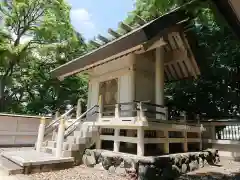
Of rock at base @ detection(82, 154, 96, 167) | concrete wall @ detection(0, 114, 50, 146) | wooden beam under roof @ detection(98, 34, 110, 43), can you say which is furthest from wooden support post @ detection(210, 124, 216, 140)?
concrete wall @ detection(0, 114, 50, 146)

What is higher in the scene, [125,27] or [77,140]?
[125,27]

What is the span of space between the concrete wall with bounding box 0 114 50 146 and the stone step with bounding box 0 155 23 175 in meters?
3.99

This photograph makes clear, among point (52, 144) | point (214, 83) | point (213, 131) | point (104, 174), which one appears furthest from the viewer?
point (214, 83)

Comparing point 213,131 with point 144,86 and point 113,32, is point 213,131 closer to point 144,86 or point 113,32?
point 144,86

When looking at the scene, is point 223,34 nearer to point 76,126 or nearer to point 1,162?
point 76,126

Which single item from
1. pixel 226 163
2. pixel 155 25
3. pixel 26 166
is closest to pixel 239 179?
pixel 226 163

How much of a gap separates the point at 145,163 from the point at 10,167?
376 cm

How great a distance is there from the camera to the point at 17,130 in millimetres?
10859

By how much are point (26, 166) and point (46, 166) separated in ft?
1.89

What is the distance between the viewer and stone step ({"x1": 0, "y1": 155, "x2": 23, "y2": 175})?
18.4 feet

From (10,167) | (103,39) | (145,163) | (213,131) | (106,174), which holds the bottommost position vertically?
(106,174)

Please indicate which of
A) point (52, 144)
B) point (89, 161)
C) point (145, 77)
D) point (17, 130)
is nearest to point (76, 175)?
point (89, 161)

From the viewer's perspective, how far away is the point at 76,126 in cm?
875

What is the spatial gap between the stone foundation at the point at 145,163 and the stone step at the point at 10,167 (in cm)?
220
